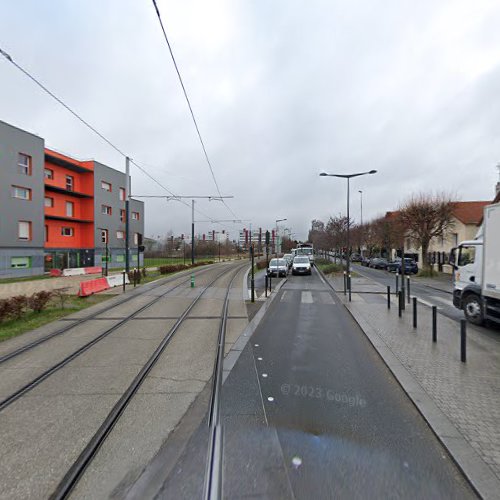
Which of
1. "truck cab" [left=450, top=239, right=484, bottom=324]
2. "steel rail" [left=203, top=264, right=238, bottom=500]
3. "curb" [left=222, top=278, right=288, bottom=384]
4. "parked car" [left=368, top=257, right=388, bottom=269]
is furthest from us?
"parked car" [left=368, top=257, right=388, bottom=269]

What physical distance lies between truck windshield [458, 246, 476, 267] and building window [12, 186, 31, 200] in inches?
1214

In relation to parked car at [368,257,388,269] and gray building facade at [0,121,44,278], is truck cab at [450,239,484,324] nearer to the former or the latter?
parked car at [368,257,388,269]

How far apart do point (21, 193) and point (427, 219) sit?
1399 inches

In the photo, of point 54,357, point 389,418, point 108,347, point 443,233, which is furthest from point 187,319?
point 443,233

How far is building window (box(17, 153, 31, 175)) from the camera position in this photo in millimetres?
23328

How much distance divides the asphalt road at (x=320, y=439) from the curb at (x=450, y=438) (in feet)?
0.25

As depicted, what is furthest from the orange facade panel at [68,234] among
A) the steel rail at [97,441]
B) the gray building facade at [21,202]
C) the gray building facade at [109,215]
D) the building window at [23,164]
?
the steel rail at [97,441]

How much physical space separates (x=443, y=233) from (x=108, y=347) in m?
28.9

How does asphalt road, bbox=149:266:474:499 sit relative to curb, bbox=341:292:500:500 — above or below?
below

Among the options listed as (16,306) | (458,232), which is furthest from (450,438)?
(458,232)

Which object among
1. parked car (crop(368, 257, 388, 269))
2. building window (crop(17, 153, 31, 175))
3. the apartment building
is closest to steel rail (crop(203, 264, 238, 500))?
the apartment building

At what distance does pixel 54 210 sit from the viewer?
28.6 meters

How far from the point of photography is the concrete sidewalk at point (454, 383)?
2.68 m

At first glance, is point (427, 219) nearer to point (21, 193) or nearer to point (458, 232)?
point (458, 232)
